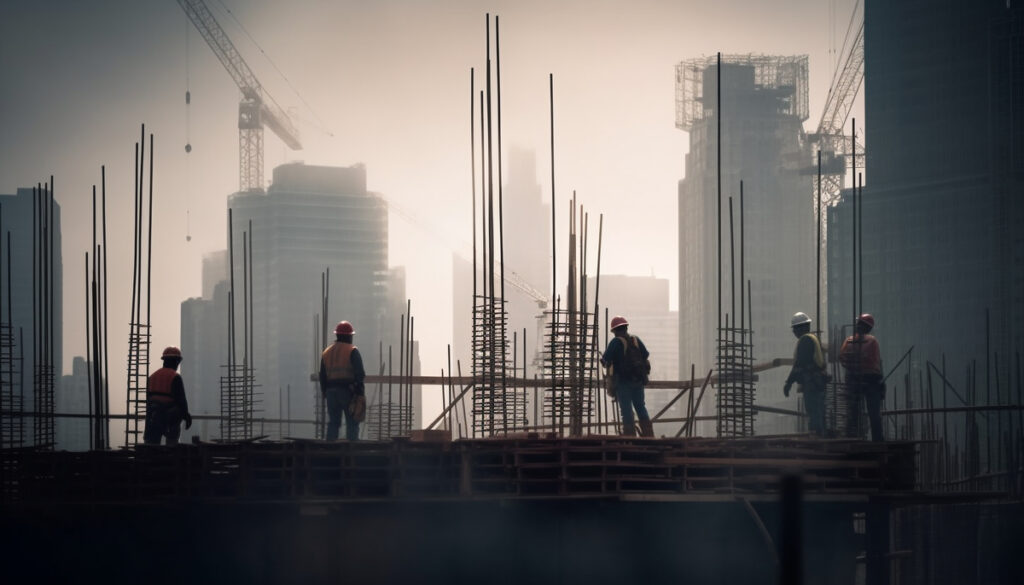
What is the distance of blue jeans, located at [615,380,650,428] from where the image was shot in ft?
69.1

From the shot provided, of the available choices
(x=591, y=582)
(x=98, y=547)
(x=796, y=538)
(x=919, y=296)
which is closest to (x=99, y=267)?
(x=98, y=547)

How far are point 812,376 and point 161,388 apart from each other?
10.1 metres

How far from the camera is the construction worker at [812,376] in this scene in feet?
70.8

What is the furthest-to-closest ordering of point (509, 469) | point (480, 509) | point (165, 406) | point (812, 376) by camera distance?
point (165, 406) < point (812, 376) < point (480, 509) < point (509, 469)

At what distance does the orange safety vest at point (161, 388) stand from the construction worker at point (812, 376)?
9538 millimetres

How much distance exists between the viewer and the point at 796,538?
5.67 metres

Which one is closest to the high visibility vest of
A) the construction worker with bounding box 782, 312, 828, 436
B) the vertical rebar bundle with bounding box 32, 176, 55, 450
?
the construction worker with bounding box 782, 312, 828, 436

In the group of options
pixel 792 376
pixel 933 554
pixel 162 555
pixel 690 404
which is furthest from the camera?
pixel 933 554

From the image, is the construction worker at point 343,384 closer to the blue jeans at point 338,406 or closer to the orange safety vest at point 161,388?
the blue jeans at point 338,406

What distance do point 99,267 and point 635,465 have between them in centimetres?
1457

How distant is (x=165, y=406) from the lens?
22578 mm

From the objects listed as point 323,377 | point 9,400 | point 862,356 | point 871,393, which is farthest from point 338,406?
point 9,400

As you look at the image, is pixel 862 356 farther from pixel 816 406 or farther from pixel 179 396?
pixel 179 396

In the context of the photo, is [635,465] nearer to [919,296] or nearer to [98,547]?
[98,547]
